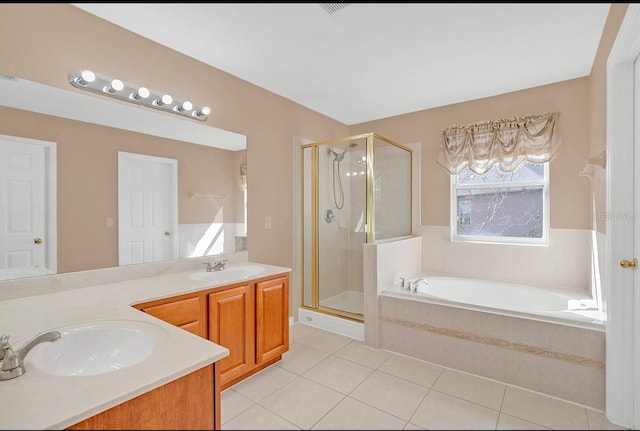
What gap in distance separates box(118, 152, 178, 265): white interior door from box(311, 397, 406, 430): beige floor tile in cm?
181

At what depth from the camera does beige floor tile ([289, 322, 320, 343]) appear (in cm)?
270

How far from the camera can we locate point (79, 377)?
778 mm

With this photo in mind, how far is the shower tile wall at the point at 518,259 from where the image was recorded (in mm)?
2521

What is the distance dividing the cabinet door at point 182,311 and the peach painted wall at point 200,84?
0.97 m

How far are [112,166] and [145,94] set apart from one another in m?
0.52

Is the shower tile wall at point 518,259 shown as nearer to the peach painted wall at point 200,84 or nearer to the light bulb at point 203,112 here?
the peach painted wall at point 200,84

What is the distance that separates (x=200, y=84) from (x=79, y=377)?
2.09 m

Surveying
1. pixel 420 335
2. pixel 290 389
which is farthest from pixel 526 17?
pixel 420 335

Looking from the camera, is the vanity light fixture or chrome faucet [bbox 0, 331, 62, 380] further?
the vanity light fixture

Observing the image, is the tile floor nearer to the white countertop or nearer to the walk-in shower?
the white countertop

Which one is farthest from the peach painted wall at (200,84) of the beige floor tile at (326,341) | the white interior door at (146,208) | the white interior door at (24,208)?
the beige floor tile at (326,341)

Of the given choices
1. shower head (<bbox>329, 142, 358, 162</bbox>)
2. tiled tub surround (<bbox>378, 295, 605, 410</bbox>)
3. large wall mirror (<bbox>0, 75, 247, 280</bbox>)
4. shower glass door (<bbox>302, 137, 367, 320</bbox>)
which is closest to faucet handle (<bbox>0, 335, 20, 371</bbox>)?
large wall mirror (<bbox>0, 75, 247, 280</bbox>)

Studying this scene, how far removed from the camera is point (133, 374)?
79 cm

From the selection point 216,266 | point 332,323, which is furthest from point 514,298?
point 216,266
